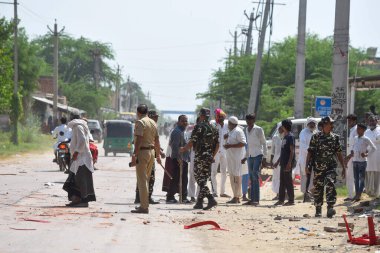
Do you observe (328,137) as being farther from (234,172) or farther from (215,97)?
(215,97)

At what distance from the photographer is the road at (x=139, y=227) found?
35.6ft

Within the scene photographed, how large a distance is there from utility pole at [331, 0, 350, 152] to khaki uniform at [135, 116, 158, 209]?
7.63 meters

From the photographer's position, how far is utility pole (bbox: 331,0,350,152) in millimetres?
21859

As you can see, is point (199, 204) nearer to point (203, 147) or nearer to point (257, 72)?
point (203, 147)

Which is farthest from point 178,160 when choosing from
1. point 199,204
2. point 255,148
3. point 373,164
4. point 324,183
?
point 324,183

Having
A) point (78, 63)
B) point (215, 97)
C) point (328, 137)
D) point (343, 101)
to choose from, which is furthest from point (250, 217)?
point (78, 63)

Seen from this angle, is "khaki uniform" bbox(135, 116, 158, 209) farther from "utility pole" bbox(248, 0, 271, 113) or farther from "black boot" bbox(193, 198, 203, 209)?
"utility pole" bbox(248, 0, 271, 113)

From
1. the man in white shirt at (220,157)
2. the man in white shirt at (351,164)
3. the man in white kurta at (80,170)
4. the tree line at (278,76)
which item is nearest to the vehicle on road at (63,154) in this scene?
the man in white shirt at (220,157)

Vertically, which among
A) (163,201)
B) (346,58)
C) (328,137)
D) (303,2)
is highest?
(303,2)

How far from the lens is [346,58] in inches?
869

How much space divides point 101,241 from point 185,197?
8021 mm

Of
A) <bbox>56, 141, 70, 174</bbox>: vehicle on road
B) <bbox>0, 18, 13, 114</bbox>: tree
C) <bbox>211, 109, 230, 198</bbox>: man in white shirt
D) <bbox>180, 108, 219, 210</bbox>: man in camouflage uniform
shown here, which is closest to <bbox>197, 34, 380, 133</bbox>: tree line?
<bbox>0, 18, 13, 114</bbox>: tree

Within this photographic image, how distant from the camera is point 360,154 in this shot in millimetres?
18656

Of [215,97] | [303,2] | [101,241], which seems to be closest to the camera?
[101,241]
